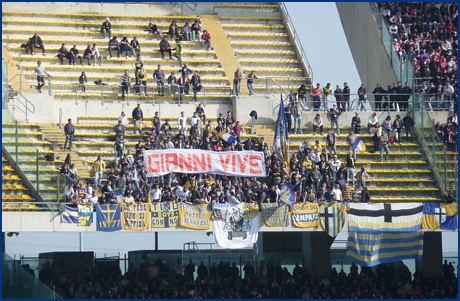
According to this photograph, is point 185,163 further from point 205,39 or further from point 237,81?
point 205,39

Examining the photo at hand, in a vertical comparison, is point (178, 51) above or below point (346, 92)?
above

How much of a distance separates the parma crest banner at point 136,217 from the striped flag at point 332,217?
203 inches

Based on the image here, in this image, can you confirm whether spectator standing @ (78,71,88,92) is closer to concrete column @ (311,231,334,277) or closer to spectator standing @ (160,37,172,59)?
spectator standing @ (160,37,172,59)

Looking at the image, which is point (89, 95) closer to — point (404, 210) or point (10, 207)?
point (10, 207)

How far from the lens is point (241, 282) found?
39.2m

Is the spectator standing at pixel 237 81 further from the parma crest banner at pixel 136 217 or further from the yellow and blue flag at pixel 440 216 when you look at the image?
the yellow and blue flag at pixel 440 216

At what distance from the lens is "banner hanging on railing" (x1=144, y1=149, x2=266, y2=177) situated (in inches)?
1537

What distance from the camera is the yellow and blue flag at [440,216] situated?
124 ft

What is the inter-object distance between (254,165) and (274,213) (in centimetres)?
258

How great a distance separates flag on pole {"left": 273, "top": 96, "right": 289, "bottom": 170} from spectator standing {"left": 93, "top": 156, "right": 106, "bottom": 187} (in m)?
5.63

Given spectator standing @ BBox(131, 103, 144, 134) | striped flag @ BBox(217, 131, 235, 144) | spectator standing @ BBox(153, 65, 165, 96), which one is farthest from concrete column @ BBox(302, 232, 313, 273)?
spectator standing @ BBox(153, 65, 165, 96)

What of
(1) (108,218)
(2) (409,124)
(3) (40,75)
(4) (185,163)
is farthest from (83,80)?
(2) (409,124)

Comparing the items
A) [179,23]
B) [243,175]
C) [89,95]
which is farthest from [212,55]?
[243,175]

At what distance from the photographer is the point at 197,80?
151 ft
